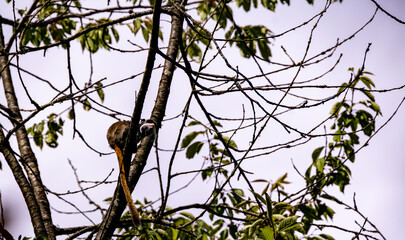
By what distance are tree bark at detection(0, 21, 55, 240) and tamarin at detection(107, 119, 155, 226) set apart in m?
0.60

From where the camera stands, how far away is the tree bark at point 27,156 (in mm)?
2679

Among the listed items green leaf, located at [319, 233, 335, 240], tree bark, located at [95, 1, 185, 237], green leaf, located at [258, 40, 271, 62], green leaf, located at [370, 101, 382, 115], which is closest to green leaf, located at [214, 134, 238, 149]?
tree bark, located at [95, 1, 185, 237]

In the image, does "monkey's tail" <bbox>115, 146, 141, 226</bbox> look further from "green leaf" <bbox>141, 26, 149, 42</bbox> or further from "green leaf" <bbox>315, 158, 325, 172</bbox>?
"green leaf" <bbox>141, 26, 149, 42</bbox>

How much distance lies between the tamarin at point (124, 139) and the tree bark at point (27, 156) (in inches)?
23.8

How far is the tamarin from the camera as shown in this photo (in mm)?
2311

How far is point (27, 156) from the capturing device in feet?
9.99

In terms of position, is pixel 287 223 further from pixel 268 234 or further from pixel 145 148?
pixel 145 148

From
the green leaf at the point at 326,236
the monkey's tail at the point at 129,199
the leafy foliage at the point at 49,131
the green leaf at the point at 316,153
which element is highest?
the leafy foliage at the point at 49,131

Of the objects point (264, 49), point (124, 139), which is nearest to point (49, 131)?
point (124, 139)

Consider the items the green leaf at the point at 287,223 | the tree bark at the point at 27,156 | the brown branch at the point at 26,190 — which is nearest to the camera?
the green leaf at the point at 287,223

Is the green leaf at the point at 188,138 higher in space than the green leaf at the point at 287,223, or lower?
higher

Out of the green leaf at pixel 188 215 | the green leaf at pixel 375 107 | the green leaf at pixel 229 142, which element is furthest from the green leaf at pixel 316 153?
the green leaf at pixel 188 215

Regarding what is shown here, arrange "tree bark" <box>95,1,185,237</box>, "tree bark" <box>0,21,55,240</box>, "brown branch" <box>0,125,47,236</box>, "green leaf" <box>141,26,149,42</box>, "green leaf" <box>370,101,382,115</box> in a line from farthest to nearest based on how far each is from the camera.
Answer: "green leaf" <box>141,26,149,42</box>
"green leaf" <box>370,101,382,115</box>
"tree bark" <box>0,21,55,240</box>
"brown branch" <box>0,125,47,236</box>
"tree bark" <box>95,1,185,237</box>

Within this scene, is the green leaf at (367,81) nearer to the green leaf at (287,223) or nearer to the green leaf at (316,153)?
the green leaf at (316,153)
